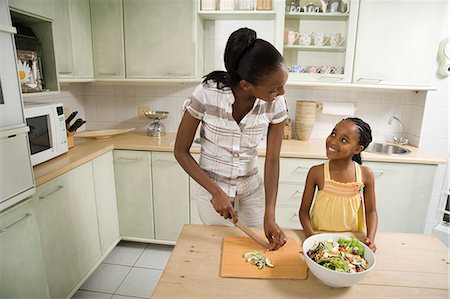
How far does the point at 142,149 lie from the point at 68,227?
693 millimetres

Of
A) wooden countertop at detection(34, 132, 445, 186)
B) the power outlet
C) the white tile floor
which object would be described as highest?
the power outlet

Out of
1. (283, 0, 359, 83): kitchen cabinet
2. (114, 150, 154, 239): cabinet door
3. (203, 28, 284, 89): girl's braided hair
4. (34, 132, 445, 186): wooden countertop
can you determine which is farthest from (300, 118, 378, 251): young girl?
(114, 150, 154, 239): cabinet door

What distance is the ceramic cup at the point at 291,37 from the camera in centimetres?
216

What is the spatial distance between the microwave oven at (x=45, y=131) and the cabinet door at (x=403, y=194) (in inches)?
76.8

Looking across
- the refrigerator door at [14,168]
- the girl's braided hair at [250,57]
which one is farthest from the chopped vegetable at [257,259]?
the refrigerator door at [14,168]

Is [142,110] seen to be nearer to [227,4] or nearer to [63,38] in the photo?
[63,38]

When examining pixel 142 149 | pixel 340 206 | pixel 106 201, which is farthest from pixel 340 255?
pixel 106 201

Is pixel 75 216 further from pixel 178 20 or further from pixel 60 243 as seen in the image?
pixel 178 20

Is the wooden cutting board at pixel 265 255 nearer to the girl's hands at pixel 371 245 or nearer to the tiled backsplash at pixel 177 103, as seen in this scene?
the girl's hands at pixel 371 245

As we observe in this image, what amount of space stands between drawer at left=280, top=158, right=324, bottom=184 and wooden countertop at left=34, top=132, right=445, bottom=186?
38 mm

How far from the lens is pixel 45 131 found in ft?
5.62

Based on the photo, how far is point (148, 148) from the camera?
2.14 m

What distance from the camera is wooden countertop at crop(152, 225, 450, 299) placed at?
2.51ft

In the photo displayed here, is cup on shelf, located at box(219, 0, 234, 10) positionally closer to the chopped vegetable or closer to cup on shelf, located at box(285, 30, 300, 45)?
cup on shelf, located at box(285, 30, 300, 45)
